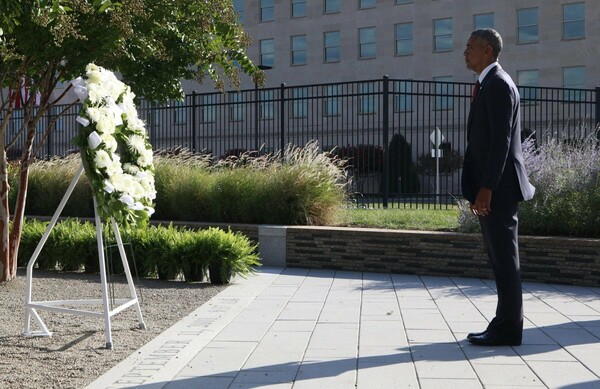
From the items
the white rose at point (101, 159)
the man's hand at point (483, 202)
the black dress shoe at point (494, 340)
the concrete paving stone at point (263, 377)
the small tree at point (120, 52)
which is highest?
the small tree at point (120, 52)

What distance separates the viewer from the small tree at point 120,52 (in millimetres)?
8156

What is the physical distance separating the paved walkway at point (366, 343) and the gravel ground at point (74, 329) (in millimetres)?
218

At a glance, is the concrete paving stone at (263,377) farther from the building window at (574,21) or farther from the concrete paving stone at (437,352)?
the building window at (574,21)

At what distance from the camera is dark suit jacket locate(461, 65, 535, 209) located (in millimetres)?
5969

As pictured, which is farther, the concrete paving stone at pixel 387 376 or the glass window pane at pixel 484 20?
the glass window pane at pixel 484 20

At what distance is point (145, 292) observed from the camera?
30.3ft

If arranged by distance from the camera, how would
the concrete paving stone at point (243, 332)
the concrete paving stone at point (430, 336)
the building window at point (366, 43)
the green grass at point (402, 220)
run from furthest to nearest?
the building window at point (366, 43) < the green grass at point (402, 220) < the concrete paving stone at point (243, 332) < the concrete paving stone at point (430, 336)

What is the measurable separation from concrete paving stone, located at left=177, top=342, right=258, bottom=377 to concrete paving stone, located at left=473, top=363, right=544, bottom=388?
5.61 feet

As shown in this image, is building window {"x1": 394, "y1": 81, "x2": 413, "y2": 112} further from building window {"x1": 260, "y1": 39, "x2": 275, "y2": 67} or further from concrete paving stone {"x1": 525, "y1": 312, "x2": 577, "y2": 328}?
building window {"x1": 260, "y1": 39, "x2": 275, "y2": 67}

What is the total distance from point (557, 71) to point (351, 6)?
513 inches

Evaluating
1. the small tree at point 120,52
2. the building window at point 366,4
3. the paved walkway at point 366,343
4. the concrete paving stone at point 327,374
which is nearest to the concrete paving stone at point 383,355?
the paved walkway at point 366,343

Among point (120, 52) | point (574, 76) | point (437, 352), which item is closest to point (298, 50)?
point (574, 76)

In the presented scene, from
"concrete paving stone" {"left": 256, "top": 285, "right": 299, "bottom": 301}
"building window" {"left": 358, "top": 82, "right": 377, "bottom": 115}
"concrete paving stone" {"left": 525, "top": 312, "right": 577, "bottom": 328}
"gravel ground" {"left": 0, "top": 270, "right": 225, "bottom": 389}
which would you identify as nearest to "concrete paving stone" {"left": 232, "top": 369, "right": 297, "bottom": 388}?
"gravel ground" {"left": 0, "top": 270, "right": 225, "bottom": 389}

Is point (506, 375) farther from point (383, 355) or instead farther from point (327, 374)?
point (327, 374)
